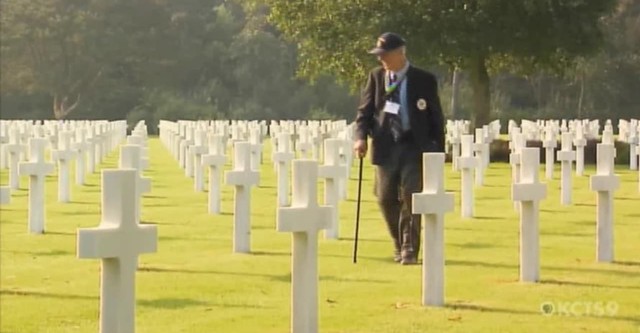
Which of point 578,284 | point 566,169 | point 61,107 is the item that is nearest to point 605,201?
point 578,284

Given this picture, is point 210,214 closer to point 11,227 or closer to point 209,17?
point 11,227

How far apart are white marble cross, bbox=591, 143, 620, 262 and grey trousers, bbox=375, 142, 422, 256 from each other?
1.26 m

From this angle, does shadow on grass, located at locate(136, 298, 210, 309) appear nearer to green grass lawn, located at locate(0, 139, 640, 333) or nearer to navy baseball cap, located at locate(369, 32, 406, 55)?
green grass lawn, located at locate(0, 139, 640, 333)

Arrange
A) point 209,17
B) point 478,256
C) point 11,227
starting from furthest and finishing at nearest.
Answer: point 209,17 → point 11,227 → point 478,256

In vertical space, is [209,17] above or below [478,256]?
above

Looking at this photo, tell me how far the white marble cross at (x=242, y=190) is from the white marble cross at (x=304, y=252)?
3.75 metres

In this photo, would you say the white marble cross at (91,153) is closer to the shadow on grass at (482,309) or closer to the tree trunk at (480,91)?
the tree trunk at (480,91)

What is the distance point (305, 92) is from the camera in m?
64.2

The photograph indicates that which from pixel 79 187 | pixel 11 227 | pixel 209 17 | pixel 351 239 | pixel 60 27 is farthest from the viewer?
pixel 209 17

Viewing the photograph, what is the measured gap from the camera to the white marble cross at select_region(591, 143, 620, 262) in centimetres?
1014

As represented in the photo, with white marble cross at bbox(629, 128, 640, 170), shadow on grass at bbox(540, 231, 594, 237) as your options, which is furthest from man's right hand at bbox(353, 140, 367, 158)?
white marble cross at bbox(629, 128, 640, 170)

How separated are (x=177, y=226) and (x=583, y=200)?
221 inches

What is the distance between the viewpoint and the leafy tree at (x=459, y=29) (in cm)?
2944

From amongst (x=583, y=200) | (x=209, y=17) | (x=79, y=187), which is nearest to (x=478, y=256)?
(x=583, y=200)
